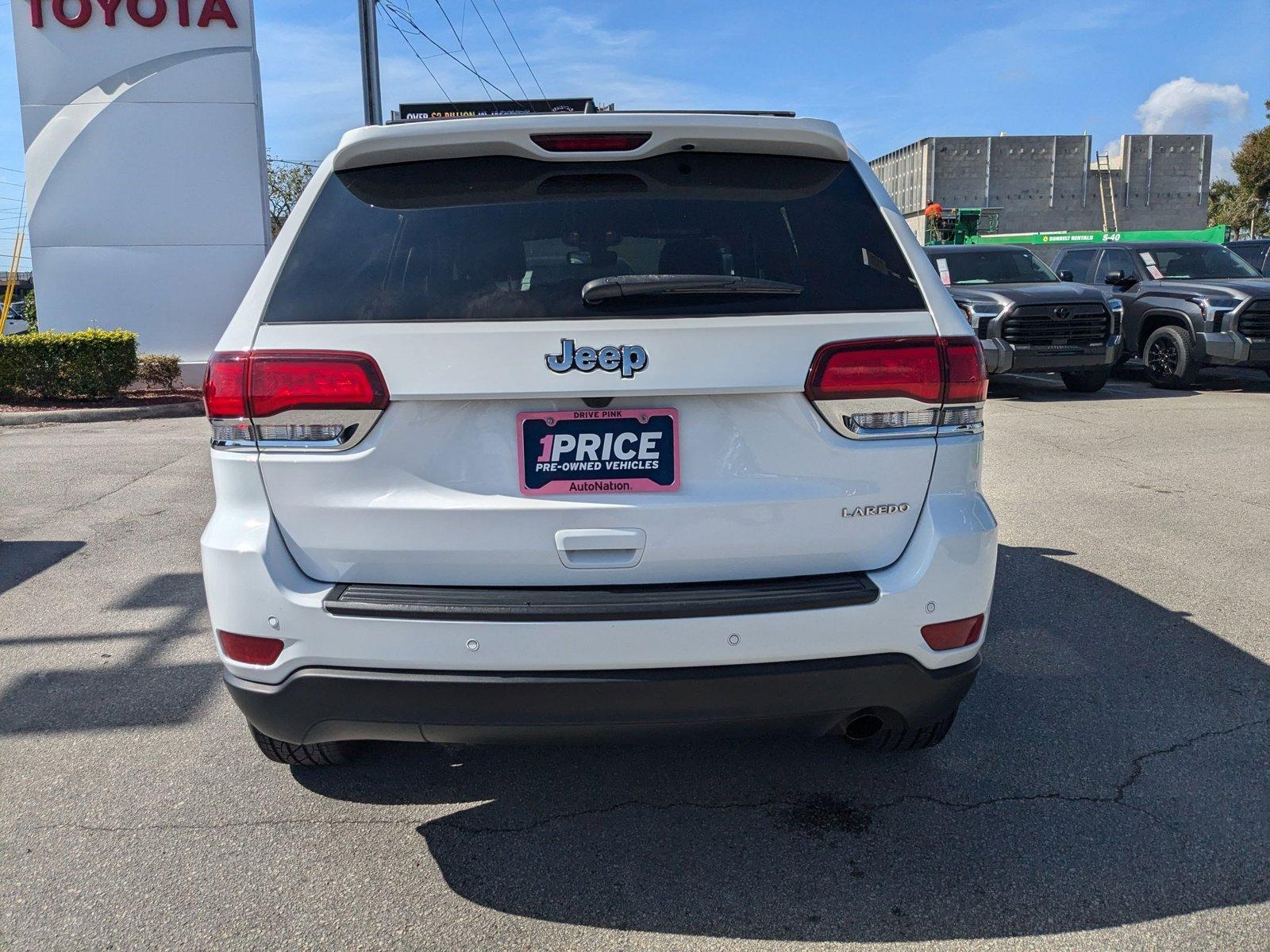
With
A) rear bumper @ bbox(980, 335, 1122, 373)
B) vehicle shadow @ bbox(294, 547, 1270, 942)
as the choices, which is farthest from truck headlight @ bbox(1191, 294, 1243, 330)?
vehicle shadow @ bbox(294, 547, 1270, 942)

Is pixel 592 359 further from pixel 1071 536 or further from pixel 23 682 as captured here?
pixel 1071 536

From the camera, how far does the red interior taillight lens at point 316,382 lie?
242 cm

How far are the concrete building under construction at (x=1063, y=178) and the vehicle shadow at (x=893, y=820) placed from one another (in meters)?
74.4

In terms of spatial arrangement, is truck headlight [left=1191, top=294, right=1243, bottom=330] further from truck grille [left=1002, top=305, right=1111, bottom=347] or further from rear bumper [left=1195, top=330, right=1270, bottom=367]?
truck grille [left=1002, top=305, right=1111, bottom=347]

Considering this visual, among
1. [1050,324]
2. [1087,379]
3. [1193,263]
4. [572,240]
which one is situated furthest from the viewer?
[1193,263]

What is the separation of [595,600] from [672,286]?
749 millimetres

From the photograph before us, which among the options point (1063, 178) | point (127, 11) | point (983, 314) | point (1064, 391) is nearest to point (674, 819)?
point (983, 314)

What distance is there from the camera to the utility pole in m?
17.2

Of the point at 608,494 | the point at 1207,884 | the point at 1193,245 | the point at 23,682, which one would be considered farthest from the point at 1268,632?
the point at 1193,245

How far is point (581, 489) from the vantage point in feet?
7.98

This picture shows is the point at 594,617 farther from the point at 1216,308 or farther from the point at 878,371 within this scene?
the point at 1216,308

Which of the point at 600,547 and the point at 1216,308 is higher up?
the point at 1216,308

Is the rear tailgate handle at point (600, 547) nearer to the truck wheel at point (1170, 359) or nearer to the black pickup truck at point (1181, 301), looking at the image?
the black pickup truck at point (1181, 301)

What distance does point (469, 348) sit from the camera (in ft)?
7.86
